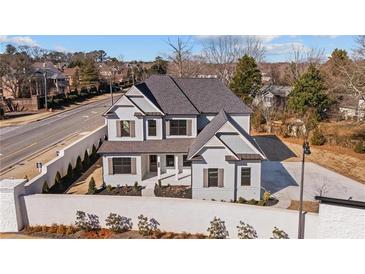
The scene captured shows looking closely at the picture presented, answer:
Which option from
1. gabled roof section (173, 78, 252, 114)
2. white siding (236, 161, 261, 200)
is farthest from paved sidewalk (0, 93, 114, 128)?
white siding (236, 161, 261, 200)

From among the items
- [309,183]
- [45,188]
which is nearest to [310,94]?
[309,183]

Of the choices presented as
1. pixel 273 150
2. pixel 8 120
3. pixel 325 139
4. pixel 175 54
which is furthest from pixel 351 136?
pixel 8 120

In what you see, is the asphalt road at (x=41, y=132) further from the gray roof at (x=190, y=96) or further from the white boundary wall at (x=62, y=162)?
the gray roof at (x=190, y=96)

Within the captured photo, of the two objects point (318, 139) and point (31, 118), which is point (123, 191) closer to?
point (318, 139)

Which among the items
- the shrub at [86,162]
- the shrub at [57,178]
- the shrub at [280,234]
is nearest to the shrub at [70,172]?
the shrub at [57,178]

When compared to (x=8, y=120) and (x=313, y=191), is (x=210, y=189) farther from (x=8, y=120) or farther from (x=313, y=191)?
(x=8, y=120)

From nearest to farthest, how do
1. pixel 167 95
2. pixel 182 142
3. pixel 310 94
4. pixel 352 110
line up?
pixel 182 142, pixel 167 95, pixel 310 94, pixel 352 110

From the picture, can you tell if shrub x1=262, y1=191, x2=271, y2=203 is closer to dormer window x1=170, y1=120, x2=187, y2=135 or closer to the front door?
dormer window x1=170, y1=120, x2=187, y2=135
